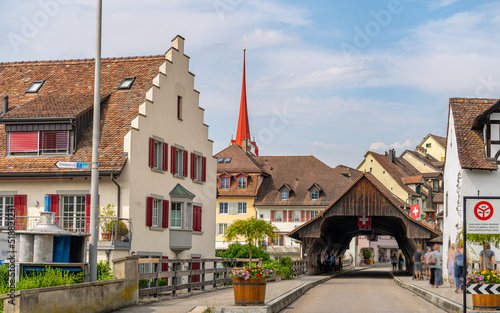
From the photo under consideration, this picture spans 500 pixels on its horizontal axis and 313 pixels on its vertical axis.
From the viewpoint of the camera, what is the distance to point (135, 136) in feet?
109

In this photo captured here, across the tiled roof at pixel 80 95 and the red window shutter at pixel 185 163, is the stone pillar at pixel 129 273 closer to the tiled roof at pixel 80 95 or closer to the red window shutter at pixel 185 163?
the tiled roof at pixel 80 95

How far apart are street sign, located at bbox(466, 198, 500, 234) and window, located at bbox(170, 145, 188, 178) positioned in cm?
2357

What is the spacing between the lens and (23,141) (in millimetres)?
34000

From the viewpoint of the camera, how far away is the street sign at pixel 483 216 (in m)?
15.3

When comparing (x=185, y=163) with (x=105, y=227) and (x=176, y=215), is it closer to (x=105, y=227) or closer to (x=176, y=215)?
(x=176, y=215)

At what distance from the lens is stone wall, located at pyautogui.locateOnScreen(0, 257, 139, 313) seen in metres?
12.0

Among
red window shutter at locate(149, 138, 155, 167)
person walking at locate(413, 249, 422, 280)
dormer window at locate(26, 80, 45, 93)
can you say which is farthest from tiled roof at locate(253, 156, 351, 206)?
red window shutter at locate(149, 138, 155, 167)

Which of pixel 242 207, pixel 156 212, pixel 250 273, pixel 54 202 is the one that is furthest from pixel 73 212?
pixel 242 207

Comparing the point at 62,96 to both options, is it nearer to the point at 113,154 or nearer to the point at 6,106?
the point at 6,106

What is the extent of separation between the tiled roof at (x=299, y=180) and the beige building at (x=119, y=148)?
125ft

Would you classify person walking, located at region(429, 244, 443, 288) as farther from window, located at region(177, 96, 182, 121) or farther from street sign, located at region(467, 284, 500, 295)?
window, located at region(177, 96, 182, 121)

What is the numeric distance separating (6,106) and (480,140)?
2339cm

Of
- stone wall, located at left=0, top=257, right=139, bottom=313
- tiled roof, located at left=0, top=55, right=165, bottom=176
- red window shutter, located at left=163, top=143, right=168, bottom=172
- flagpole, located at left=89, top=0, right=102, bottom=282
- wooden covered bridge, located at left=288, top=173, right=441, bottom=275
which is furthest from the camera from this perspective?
wooden covered bridge, located at left=288, top=173, right=441, bottom=275

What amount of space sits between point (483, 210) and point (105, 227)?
19331 mm
